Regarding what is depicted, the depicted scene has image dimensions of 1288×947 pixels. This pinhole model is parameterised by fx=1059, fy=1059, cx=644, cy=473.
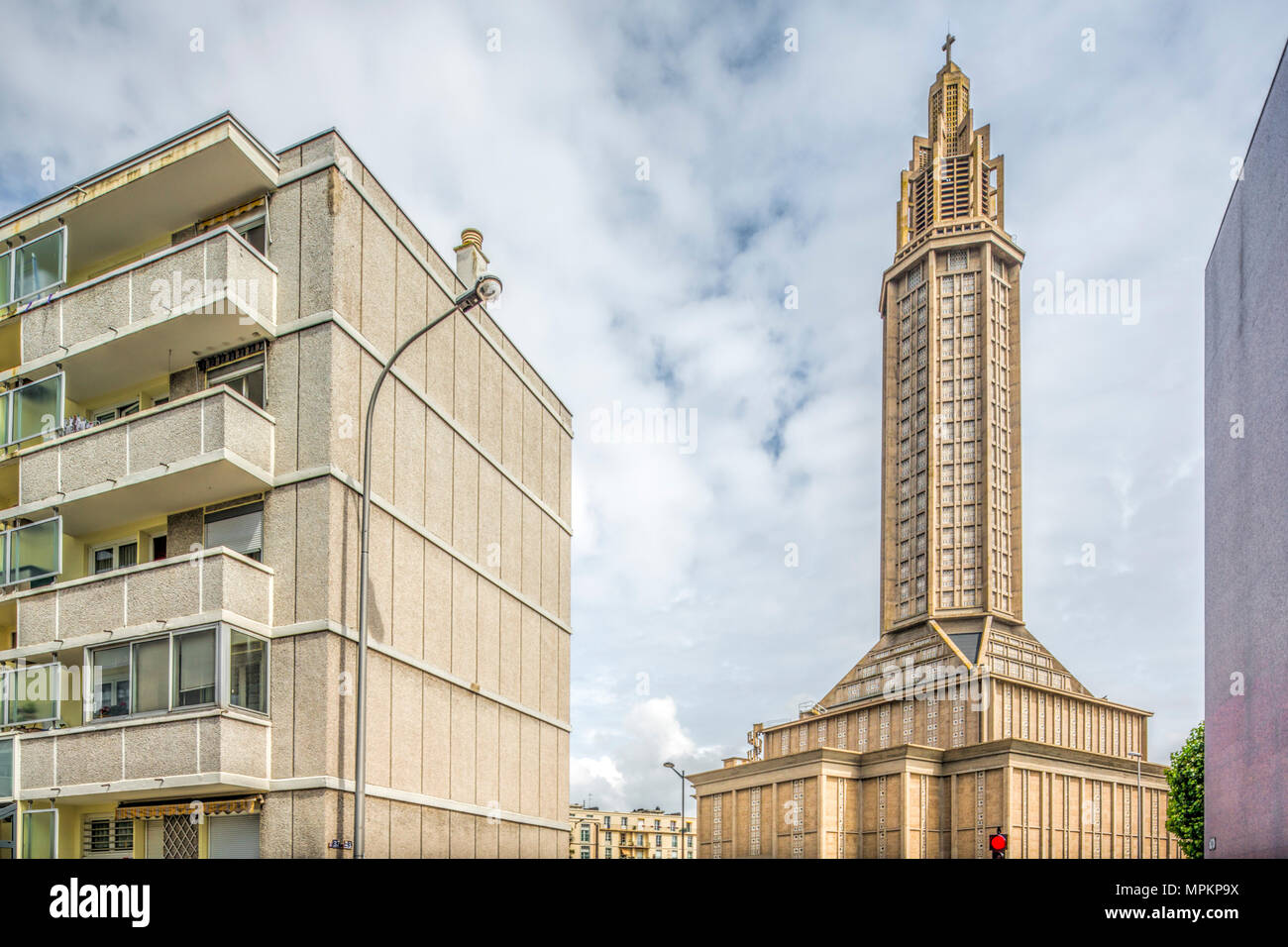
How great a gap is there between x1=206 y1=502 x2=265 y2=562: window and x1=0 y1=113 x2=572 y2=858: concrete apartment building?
0.06 meters

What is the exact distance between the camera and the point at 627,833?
161250 millimetres

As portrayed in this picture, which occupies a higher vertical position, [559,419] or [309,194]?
[309,194]

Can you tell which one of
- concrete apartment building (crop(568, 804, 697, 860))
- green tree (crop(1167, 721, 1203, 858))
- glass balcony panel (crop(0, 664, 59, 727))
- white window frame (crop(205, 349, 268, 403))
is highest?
white window frame (crop(205, 349, 268, 403))

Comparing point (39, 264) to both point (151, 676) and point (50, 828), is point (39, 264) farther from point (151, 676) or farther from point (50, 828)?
point (50, 828)

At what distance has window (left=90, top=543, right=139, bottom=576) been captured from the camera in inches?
882

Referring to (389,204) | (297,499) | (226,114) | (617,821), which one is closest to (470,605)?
(297,499)

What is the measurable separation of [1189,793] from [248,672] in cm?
4986

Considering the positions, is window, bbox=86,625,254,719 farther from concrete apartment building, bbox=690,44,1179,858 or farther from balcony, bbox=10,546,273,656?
concrete apartment building, bbox=690,44,1179,858

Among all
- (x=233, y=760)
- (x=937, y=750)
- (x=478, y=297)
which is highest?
(x=478, y=297)

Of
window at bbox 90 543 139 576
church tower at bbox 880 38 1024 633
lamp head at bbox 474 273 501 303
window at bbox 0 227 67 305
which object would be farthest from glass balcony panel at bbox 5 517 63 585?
church tower at bbox 880 38 1024 633
